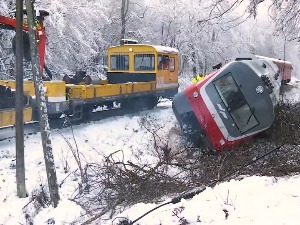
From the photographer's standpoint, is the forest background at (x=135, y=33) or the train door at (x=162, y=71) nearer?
the train door at (x=162, y=71)

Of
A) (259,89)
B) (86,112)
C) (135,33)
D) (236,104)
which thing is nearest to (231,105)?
(236,104)

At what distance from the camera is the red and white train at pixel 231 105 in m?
8.66

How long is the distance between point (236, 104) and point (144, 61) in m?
8.28

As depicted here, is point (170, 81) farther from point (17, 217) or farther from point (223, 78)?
point (17, 217)

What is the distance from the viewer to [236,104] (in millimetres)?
8883

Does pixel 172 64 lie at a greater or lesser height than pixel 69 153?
greater

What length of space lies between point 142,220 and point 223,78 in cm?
540

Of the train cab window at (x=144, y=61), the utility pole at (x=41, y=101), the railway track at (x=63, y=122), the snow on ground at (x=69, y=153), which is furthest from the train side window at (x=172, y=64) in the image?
the utility pole at (x=41, y=101)

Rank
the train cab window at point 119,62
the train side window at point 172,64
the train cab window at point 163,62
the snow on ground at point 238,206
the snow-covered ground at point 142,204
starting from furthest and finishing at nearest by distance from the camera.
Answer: the train side window at point 172,64, the train cab window at point 119,62, the train cab window at point 163,62, the snow-covered ground at point 142,204, the snow on ground at point 238,206

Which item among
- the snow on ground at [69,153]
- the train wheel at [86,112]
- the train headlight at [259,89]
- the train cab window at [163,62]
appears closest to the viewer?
the snow on ground at [69,153]

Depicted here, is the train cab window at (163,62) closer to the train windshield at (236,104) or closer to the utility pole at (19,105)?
the train windshield at (236,104)

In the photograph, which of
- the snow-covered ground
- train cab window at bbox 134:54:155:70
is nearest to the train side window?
train cab window at bbox 134:54:155:70

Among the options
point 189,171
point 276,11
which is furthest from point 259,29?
point 189,171

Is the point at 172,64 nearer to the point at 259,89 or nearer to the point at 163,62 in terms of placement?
the point at 163,62
